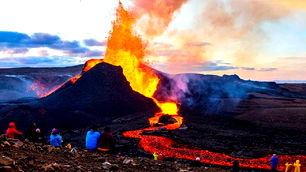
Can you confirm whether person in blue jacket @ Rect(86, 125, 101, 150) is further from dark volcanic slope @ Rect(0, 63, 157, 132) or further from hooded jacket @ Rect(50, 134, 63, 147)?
dark volcanic slope @ Rect(0, 63, 157, 132)

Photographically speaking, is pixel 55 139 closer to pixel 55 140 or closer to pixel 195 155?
pixel 55 140

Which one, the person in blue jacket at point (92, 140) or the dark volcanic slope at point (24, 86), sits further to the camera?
the dark volcanic slope at point (24, 86)

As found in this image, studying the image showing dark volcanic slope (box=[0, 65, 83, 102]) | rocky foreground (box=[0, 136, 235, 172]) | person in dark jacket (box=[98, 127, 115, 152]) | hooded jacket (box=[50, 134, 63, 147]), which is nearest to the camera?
rocky foreground (box=[0, 136, 235, 172])

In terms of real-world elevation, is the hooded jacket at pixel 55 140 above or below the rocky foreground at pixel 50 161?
below

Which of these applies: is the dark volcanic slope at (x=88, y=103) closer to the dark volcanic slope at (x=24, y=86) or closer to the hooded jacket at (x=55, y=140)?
the hooded jacket at (x=55, y=140)

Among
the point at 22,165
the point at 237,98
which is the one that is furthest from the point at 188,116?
the point at 22,165

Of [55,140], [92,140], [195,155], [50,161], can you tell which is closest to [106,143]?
[92,140]

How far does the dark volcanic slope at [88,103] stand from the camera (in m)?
43.2

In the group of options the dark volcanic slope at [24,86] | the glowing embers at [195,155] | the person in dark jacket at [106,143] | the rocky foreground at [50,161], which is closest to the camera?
the rocky foreground at [50,161]

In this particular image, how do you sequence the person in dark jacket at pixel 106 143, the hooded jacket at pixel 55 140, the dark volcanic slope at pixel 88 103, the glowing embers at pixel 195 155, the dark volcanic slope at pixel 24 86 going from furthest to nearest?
the dark volcanic slope at pixel 24 86, the dark volcanic slope at pixel 88 103, the glowing embers at pixel 195 155, the hooded jacket at pixel 55 140, the person in dark jacket at pixel 106 143

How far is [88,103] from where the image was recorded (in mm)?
49719

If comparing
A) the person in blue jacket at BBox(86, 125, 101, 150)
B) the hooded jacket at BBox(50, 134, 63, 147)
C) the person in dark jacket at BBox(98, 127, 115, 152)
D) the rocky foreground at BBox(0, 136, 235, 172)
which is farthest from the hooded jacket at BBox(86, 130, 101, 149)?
the rocky foreground at BBox(0, 136, 235, 172)

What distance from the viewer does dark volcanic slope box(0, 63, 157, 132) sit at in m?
43.2

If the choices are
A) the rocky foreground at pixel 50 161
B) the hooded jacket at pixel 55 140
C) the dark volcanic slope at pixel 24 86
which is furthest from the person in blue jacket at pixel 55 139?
the dark volcanic slope at pixel 24 86
